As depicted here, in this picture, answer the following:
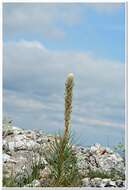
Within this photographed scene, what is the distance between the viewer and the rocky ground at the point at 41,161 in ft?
9.19

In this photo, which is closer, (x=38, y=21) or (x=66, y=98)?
(x=66, y=98)

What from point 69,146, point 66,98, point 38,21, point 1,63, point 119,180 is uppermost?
point 38,21

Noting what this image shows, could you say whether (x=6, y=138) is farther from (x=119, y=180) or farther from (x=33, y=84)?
(x=119, y=180)

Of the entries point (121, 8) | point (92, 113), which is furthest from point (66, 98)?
point (121, 8)

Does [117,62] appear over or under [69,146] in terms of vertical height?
over

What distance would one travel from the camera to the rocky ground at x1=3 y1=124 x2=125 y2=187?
2.80 meters

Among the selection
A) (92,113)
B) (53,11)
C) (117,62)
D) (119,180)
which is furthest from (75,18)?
(119,180)

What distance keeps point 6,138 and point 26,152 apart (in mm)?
136

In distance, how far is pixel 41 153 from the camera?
113 inches

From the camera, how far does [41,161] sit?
2.85 meters

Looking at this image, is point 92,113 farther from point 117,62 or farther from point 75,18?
point 75,18

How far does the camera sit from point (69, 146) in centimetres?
273

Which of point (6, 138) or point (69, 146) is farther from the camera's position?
point (6, 138)

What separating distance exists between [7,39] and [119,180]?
0.95m
